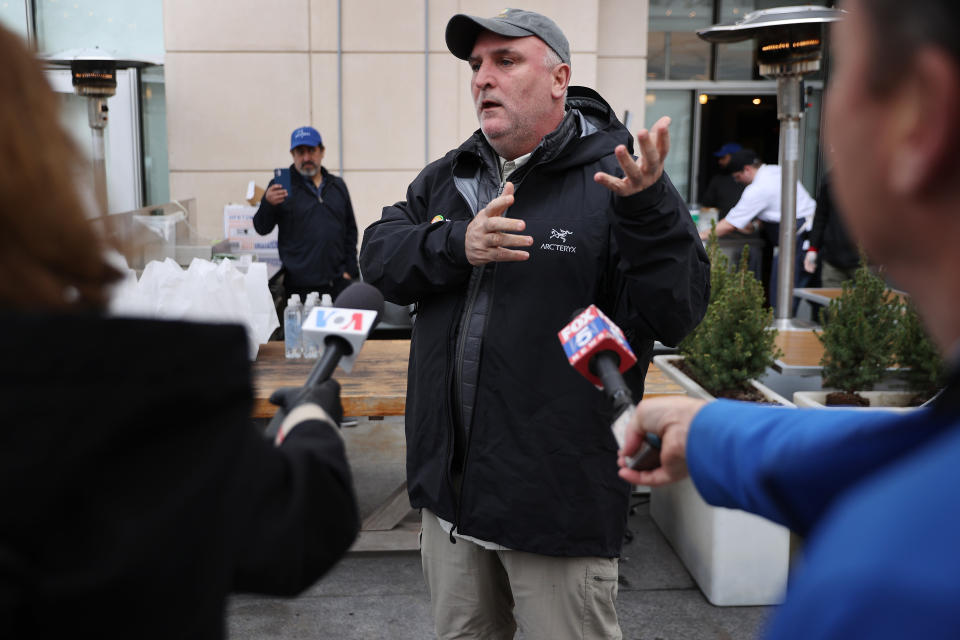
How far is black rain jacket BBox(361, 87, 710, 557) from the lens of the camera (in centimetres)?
253

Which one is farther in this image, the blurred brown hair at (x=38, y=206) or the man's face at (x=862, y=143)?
the blurred brown hair at (x=38, y=206)

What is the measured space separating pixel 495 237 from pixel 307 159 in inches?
236

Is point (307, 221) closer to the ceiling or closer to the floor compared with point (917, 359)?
closer to the ceiling

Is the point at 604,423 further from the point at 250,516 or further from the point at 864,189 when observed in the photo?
the point at 864,189

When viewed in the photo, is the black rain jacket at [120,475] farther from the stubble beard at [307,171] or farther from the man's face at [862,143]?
the stubble beard at [307,171]

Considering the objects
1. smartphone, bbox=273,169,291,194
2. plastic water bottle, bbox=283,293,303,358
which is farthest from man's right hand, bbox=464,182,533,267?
smartphone, bbox=273,169,291,194

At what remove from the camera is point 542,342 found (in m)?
2.57

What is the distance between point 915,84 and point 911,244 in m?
0.14

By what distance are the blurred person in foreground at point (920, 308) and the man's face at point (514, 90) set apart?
6.48ft


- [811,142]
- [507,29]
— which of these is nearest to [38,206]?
[507,29]

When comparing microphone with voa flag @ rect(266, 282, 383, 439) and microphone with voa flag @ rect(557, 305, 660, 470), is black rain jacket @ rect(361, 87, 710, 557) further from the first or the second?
microphone with voa flag @ rect(266, 282, 383, 439)

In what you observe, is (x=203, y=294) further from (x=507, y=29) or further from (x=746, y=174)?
(x=746, y=174)

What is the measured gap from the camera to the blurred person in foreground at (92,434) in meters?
0.88

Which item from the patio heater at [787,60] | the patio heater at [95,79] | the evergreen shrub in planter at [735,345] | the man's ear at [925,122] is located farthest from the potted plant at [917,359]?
the patio heater at [95,79]
